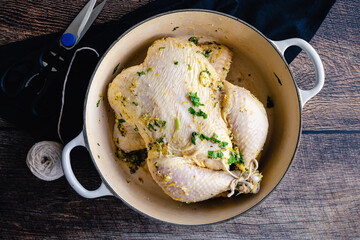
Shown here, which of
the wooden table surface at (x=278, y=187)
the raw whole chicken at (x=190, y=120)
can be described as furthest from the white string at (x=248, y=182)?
the wooden table surface at (x=278, y=187)

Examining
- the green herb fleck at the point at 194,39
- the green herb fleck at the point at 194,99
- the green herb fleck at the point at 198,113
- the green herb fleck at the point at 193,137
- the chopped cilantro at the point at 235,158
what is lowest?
the chopped cilantro at the point at 235,158

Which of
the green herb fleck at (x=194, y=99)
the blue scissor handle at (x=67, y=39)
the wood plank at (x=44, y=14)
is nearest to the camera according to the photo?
the green herb fleck at (x=194, y=99)

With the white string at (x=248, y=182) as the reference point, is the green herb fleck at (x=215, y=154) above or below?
above

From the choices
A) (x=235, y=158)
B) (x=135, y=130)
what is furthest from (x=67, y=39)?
(x=235, y=158)

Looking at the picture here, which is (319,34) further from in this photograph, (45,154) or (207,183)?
(45,154)

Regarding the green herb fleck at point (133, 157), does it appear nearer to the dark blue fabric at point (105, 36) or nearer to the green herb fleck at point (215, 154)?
the dark blue fabric at point (105, 36)

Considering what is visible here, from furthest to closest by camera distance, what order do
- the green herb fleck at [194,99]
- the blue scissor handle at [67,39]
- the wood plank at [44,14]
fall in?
the wood plank at [44,14] < the blue scissor handle at [67,39] < the green herb fleck at [194,99]

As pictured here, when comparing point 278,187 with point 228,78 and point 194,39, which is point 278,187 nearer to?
point 228,78
